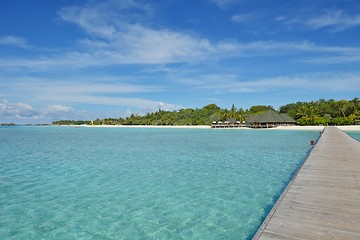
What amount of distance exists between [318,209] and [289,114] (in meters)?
84.3

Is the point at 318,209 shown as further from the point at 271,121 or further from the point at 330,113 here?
the point at 330,113

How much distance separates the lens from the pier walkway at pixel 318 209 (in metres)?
4.63

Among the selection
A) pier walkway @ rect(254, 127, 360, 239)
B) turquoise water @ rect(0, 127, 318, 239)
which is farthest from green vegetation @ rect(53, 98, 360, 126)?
pier walkway @ rect(254, 127, 360, 239)

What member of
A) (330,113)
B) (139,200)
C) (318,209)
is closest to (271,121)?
(330,113)

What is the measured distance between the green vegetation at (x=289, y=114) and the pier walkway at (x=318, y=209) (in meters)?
69.2

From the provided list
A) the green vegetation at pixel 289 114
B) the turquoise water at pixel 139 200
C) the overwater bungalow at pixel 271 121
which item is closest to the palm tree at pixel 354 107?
the green vegetation at pixel 289 114

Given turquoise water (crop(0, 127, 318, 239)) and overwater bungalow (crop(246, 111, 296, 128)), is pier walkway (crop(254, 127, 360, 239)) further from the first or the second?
overwater bungalow (crop(246, 111, 296, 128))

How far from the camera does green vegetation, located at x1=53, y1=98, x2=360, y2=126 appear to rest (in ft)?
235

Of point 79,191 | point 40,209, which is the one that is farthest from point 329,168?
point 40,209

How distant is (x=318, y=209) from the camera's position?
581cm

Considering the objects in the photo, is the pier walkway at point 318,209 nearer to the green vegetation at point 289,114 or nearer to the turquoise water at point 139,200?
the turquoise water at point 139,200

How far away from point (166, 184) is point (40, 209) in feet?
15.2

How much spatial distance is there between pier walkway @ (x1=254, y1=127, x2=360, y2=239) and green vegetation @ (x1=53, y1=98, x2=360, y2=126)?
2723 inches

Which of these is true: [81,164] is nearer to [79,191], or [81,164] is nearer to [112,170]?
[112,170]
